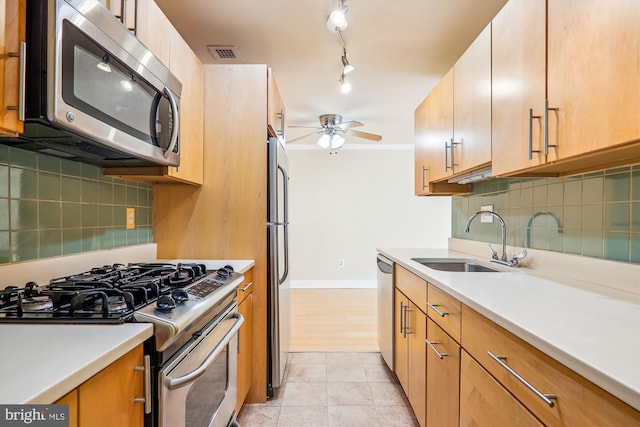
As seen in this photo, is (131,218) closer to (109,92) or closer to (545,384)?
(109,92)

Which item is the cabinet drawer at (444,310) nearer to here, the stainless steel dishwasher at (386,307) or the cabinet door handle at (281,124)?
the stainless steel dishwasher at (386,307)

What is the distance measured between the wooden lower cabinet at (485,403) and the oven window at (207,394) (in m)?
0.96

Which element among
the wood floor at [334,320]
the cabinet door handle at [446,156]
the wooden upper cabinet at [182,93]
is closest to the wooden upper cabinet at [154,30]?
the wooden upper cabinet at [182,93]

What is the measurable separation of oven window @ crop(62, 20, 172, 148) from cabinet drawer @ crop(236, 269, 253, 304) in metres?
0.84

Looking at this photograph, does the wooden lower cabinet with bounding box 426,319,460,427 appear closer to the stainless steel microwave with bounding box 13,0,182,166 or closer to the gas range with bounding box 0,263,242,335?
the gas range with bounding box 0,263,242,335

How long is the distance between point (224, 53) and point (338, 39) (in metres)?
0.90

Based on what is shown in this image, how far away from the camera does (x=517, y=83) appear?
1.37 m

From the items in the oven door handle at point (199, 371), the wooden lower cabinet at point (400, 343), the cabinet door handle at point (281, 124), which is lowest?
the wooden lower cabinet at point (400, 343)

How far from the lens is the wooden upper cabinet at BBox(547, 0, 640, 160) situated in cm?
87

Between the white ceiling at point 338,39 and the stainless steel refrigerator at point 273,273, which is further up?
the white ceiling at point 338,39

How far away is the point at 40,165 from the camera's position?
1.28 m

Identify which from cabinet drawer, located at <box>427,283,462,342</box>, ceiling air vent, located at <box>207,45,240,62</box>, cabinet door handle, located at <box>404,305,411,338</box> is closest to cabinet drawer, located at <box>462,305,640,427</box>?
cabinet drawer, located at <box>427,283,462,342</box>

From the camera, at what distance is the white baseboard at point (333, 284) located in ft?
17.3

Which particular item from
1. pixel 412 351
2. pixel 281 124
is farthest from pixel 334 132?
pixel 412 351
